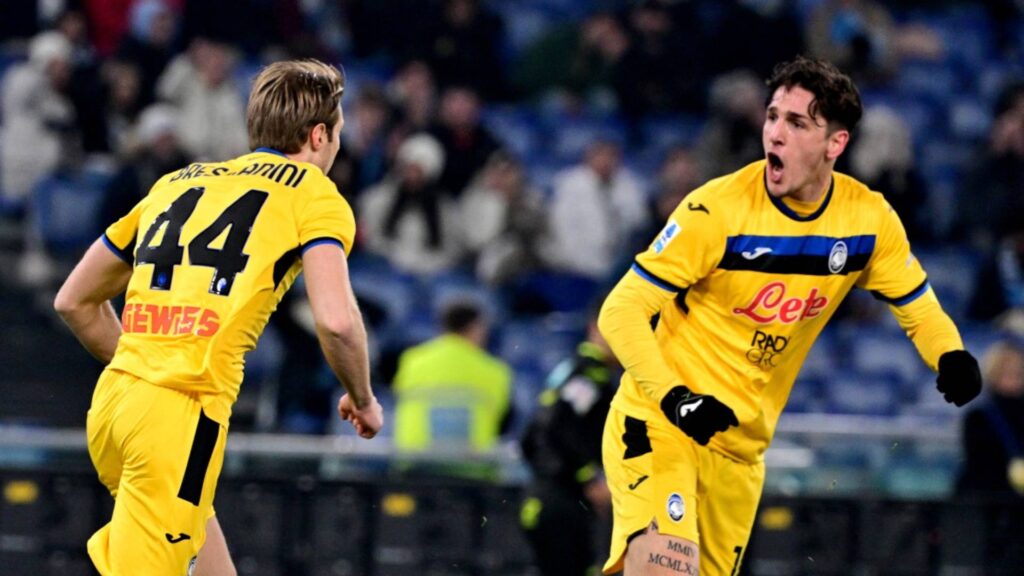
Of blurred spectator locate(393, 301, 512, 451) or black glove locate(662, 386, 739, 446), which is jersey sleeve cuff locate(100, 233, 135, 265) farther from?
blurred spectator locate(393, 301, 512, 451)

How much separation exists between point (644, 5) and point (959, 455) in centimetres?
597

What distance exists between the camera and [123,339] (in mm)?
5609

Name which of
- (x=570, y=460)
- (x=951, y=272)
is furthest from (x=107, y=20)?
(x=570, y=460)

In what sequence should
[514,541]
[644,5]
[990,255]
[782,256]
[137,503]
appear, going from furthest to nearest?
[644,5]
[990,255]
[514,541]
[782,256]
[137,503]

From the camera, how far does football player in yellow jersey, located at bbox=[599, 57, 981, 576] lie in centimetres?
626

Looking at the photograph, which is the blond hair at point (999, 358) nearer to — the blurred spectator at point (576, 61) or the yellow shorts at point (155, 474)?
the blurred spectator at point (576, 61)

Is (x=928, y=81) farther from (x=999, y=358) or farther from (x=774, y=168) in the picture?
(x=774, y=168)

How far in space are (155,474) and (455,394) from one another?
546 centimetres

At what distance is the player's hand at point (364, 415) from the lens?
5672 mm

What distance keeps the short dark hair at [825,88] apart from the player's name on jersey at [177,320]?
7.12 ft

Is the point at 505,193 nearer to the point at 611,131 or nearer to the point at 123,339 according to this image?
the point at 611,131

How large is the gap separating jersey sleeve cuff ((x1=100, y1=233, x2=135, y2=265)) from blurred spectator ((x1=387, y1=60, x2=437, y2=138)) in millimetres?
8194

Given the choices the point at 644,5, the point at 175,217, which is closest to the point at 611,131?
the point at 644,5

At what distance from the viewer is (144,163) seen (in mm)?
13023
